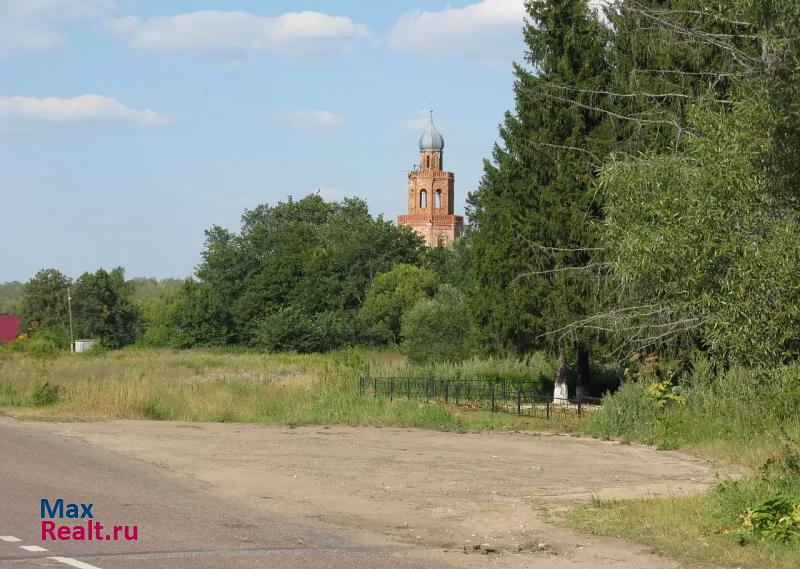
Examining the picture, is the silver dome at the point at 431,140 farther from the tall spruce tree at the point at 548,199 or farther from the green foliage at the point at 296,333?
the tall spruce tree at the point at 548,199

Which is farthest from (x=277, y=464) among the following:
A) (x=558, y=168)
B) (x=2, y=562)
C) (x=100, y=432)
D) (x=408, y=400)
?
(x=558, y=168)

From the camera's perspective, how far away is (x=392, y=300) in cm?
9144

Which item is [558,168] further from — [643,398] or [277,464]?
[277,464]

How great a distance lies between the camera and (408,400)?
1166 inches

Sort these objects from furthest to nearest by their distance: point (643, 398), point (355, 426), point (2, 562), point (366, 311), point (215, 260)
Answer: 1. point (215, 260)
2. point (366, 311)
3. point (355, 426)
4. point (643, 398)
5. point (2, 562)

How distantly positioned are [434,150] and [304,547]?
5682 inches

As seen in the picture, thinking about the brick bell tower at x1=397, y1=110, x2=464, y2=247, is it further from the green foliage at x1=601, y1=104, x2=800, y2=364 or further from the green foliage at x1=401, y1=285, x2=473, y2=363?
the green foliage at x1=601, y1=104, x2=800, y2=364

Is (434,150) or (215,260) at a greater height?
(434,150)

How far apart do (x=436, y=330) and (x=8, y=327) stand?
246 feet

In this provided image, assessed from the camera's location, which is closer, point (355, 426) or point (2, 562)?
point (2, 562)

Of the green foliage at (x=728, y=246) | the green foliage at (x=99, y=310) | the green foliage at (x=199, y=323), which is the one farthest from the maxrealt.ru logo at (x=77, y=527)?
the green foliage at (x=99, y=310)

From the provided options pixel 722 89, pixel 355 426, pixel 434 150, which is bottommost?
pixel 355 426

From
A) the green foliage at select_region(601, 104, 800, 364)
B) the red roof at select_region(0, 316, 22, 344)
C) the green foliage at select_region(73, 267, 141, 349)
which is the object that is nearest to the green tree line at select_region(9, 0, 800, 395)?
the green foliage at select_region(601, 104, 800, 364)

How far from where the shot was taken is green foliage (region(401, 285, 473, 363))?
60.6 metres
